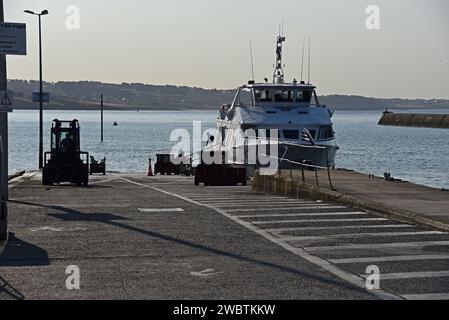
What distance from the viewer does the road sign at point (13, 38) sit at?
55.5ft

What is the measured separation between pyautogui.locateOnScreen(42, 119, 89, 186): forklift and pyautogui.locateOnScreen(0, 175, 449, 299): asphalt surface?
15388 mm

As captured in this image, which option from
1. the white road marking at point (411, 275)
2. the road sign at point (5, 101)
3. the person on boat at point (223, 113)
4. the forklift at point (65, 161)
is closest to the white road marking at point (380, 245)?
the white road marking at point (411, 275)

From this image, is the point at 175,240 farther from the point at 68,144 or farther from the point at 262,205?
the point at 68,144

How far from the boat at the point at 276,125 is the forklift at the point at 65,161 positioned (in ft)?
35.8

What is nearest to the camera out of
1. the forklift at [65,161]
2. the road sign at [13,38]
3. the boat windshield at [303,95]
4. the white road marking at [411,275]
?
the white road marking at [411,275]

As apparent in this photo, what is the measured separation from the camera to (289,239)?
45.5ft

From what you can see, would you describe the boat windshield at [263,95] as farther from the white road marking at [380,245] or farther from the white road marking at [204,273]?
the white road marking at [204,273]

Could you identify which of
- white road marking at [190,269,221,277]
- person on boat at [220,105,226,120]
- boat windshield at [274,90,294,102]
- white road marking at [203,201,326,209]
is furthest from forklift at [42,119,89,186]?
white road marking at [190,269,221,277]

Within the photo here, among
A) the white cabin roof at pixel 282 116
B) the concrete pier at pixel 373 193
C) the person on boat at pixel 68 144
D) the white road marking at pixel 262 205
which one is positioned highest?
→ the white cabin roof at pixel 282 116

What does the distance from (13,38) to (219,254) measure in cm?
684

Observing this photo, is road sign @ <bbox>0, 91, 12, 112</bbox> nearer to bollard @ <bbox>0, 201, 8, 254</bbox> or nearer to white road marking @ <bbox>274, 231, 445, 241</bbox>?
bollard @ <bbox>0, 201, 8, 254</bbox>

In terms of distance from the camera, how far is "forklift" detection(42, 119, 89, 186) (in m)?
34.1

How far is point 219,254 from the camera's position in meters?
12.5
